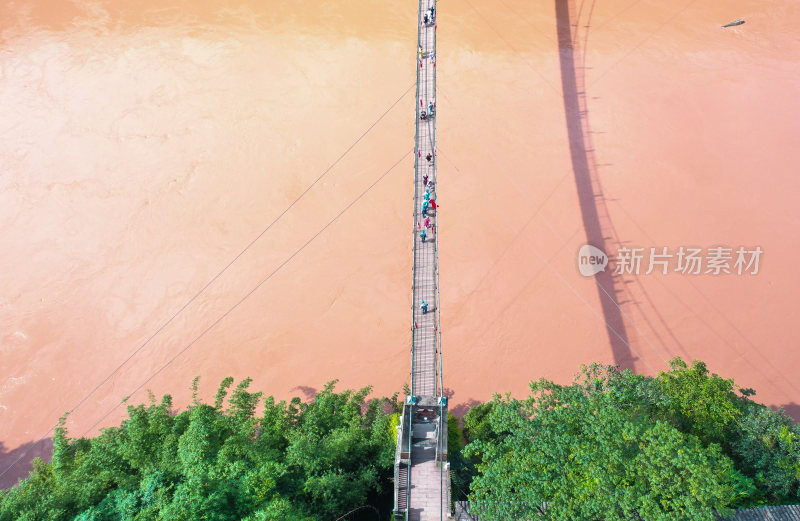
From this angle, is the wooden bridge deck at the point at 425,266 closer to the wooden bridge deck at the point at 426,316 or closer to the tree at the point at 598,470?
the wooden bridge deck at the point at 426,316

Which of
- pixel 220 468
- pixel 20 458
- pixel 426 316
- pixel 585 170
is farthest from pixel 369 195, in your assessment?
pixel 20 458

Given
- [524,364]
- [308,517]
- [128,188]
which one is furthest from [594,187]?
[128,188]

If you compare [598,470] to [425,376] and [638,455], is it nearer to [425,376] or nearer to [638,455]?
[638,455]

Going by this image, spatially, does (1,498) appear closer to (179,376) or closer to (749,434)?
(179,376)

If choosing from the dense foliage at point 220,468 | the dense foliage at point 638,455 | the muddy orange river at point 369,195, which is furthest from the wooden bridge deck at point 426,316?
the muddy orange river at point 369,195

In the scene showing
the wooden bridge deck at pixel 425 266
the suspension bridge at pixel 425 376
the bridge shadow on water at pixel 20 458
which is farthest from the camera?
the bridge shadow on water at pixel 20 458
